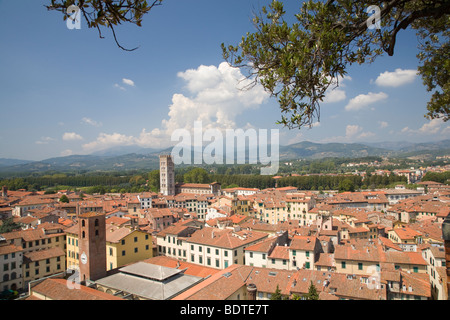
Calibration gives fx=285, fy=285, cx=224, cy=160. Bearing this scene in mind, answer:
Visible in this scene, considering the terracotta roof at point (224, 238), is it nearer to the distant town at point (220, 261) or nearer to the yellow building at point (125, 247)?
the distant town at point (220, 261)

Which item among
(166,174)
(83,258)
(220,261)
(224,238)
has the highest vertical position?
(166,174)

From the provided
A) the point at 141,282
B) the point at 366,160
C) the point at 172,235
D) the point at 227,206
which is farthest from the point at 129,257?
the point at 366,160

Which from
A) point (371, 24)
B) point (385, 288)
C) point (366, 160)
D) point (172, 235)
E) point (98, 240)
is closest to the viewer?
point (371, 24)

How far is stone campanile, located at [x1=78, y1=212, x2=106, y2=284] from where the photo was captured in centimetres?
1723

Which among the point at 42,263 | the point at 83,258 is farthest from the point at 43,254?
the point at 83,258

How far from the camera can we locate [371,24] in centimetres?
349

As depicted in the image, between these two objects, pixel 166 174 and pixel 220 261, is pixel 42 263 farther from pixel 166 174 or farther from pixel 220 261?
pixel 166 174

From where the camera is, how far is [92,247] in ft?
58.1

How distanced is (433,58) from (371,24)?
305 centimetres

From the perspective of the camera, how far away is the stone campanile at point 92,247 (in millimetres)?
17234

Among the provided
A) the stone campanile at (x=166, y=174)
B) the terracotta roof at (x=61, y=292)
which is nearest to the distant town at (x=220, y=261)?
the terracotta roof at (x=61, y=292)

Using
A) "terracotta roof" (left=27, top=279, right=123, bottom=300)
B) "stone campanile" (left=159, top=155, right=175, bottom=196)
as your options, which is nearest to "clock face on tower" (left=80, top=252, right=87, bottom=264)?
"terracotta roof" (left=27, top=279, right=123, bottom=300)

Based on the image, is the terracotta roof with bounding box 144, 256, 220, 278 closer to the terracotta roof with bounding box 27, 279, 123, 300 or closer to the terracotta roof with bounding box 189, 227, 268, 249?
the terracotta roof with bounding box 189, 227, 268, 249
